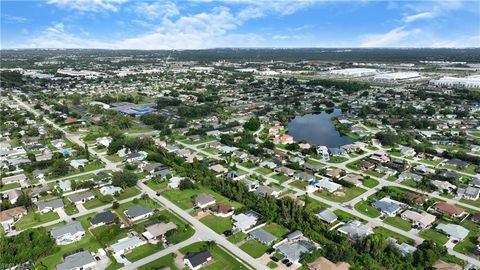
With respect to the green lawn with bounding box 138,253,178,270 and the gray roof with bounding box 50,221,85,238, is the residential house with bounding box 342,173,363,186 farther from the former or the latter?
the gray roof with bounding box 50,221,85,238

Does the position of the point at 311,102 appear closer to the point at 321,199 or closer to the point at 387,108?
the point at 387,108

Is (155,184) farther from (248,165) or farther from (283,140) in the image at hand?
(283,140)

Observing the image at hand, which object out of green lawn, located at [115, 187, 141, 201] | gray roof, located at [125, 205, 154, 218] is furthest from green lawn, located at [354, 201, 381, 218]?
green lawn, located at [115, 187, 141, 201]

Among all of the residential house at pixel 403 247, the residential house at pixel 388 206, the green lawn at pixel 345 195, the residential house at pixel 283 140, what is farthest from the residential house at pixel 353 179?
the residential house at pixel 283 140

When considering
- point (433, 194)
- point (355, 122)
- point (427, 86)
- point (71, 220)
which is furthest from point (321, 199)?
point (427, 86)

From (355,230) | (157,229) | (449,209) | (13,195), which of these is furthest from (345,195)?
(13,195)

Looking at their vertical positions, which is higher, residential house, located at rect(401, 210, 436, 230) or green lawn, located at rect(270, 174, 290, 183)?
residential house, located at rect(401, 210, 436, 230)
